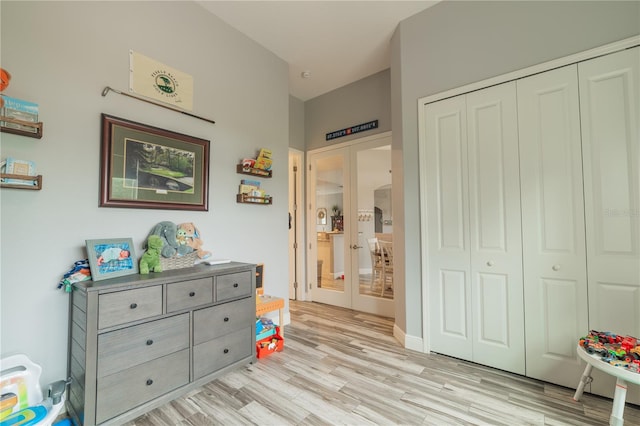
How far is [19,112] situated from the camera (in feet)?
5.31

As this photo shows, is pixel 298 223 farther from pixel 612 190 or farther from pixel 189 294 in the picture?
pixel 612 190

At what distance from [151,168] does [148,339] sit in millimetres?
1281

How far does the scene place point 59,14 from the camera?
5.96 ft

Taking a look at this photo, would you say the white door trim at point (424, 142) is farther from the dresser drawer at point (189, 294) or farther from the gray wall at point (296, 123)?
the gray wall at point (296, 123)

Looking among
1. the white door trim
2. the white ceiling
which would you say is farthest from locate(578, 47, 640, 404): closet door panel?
the white ceiling

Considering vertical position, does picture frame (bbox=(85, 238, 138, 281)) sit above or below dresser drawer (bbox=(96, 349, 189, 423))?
above

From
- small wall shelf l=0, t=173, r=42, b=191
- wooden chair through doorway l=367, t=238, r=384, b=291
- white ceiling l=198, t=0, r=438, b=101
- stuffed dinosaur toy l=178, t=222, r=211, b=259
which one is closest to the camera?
small wall shelf l=0, t=173, r=42, b=191

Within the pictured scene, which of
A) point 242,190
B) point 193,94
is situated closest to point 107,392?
point 242,190

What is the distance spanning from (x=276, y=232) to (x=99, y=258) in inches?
70.4

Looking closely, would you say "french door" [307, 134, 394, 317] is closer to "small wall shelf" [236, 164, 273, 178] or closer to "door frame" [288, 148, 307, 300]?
"door frame" [288, 148, 307, 300]

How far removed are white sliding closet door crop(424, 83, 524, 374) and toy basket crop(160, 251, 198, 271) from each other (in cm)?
214

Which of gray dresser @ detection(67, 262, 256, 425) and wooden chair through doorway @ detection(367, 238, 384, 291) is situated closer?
gray dresser @ detection(67, 262, 256, 425)

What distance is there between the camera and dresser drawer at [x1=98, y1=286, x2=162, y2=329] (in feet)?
5.26

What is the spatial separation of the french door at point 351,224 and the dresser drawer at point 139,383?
8.17 ft
